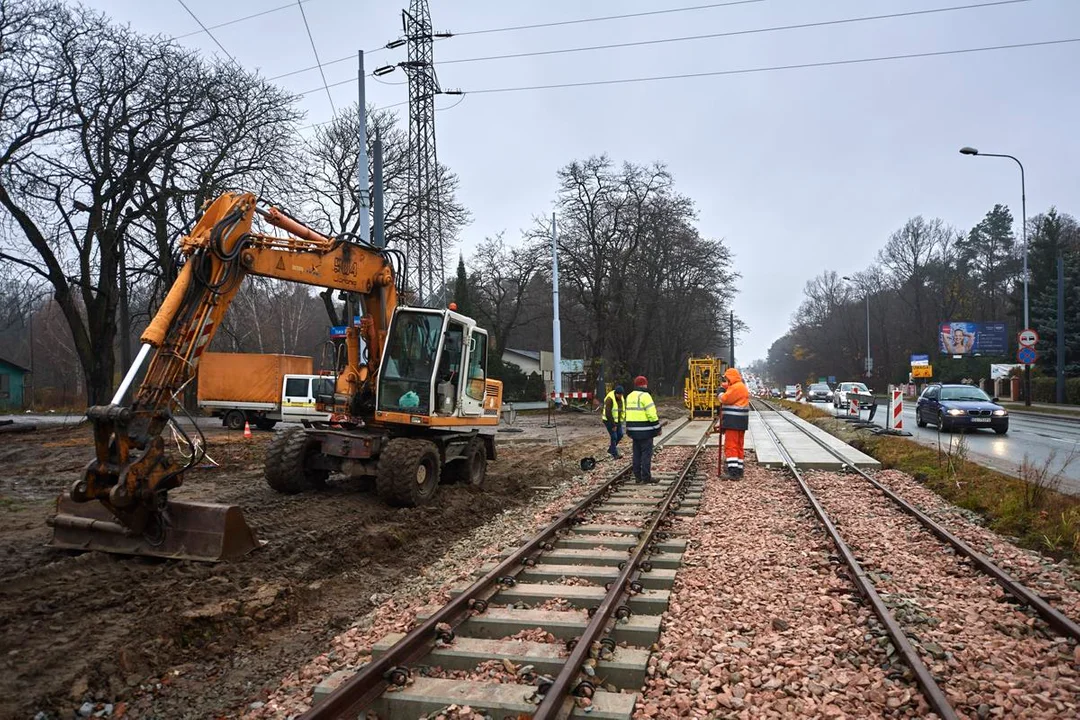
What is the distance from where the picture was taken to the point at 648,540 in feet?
25.4

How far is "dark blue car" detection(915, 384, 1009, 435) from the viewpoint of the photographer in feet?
71.3

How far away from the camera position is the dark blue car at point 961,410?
855 inches

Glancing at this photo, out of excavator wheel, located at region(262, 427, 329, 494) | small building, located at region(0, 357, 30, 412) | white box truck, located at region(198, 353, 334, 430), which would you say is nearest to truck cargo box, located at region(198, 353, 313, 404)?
white box truck, located at region(198, 353, 334, 430)

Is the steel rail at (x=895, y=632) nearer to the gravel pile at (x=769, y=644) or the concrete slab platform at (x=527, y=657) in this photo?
the gravel pile at (x=769, y=644)

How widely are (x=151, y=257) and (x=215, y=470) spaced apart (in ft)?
49.6

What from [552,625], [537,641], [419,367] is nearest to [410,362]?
[419,367]

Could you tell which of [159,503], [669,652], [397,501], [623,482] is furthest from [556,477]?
[669,652]

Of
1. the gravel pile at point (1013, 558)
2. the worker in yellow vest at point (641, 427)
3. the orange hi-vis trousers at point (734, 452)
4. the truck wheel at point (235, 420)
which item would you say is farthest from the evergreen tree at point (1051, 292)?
the truck wheel at point (235, 420)

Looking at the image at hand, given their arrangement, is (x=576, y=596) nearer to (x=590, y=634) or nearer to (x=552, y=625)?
(x=552, y=625)

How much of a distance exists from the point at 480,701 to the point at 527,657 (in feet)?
2.05

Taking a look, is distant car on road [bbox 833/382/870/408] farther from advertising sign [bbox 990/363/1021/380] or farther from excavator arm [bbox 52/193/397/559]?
excavator arm [bbox 52/193/397/559]

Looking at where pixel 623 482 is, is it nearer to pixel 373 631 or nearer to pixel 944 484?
pixel 944 484

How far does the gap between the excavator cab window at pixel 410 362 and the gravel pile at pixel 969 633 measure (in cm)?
580

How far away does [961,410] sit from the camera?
A: 22109 millimetres
